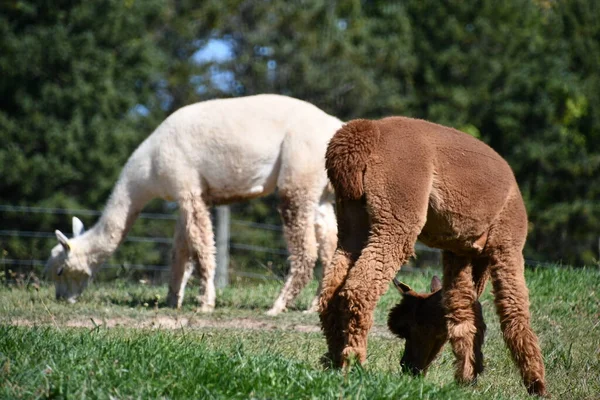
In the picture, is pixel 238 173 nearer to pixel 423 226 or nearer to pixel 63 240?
pixel 63 240

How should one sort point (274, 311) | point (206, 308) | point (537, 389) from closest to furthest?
1. point (537, 389)
2. point (274, 311)
3. point (206, 308)

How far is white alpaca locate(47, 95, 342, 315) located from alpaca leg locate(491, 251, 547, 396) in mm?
3499

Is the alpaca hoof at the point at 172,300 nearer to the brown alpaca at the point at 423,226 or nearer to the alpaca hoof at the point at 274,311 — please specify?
the alpaca hoof at the point at 274,311

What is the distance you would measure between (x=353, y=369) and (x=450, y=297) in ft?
4.44

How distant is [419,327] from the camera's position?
6.10 m

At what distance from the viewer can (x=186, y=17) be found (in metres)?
28.3

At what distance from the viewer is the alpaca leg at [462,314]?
5.89 m

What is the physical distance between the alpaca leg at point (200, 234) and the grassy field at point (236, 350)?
0.39 m

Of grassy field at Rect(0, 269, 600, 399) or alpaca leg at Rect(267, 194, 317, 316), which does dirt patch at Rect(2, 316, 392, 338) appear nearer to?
grassy field at Rect(0, 269, 600, 399)

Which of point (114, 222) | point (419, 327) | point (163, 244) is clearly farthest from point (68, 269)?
point (163, 244)

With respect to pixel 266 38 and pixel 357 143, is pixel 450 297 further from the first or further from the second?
pixel 266 38

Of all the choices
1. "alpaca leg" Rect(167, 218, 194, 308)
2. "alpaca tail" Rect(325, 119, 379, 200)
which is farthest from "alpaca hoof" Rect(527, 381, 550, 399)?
"alpaca leg" Rect(167, 218, 194, 308)

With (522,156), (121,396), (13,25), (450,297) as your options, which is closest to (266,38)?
(13,25)

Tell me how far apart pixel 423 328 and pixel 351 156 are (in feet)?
4.92
